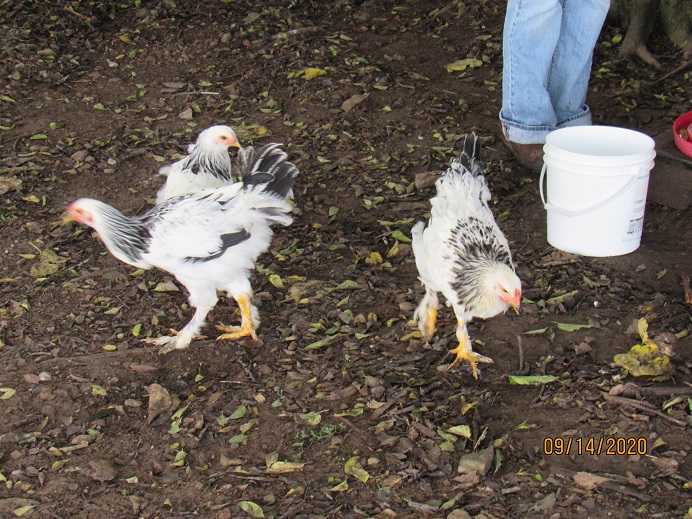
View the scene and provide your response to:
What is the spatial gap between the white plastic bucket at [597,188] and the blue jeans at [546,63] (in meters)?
0.72

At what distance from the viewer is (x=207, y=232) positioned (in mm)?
4281

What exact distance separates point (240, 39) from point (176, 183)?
3347 mm

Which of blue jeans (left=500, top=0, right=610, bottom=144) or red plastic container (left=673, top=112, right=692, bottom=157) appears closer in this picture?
red plastic container (left=673, top=112, right=692, bottom=157)

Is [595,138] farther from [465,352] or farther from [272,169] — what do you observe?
[272,169]

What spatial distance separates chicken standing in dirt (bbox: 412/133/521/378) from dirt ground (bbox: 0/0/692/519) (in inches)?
8.8

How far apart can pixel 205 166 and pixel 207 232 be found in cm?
111

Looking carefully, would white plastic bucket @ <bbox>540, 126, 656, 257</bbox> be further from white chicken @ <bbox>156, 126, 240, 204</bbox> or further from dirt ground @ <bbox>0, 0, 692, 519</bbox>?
white chicken @ <bbox>156, 126, 240, 204</bbox>

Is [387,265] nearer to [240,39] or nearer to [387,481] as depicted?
[387,481]

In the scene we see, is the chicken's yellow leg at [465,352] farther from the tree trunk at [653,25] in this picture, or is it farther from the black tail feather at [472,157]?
the tree trunk at [653,25]

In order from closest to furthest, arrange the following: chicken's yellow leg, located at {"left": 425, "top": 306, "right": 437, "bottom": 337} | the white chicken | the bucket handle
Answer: chicken's yellow leg, located at {"left": 425, "top": 306, "right": 437, "bottom": 337}, the bucket handle, the white chicken

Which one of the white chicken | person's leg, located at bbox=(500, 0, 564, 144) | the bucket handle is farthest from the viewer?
person's leg, located at bbox=(500, 0, 564, 144)

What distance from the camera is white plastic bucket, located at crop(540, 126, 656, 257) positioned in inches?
183

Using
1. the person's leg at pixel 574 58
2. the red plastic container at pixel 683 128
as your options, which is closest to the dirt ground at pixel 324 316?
the red plastic container at pixel 683 128
